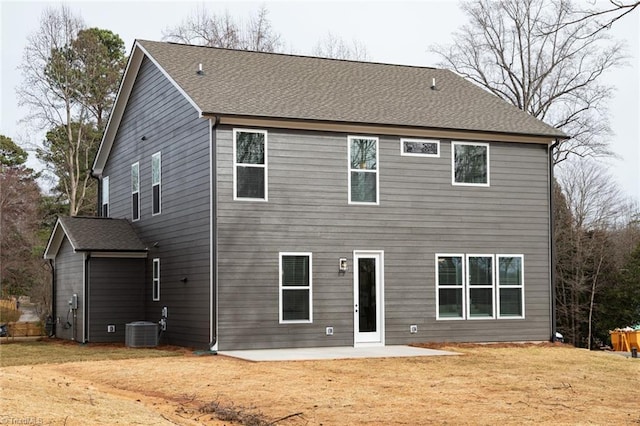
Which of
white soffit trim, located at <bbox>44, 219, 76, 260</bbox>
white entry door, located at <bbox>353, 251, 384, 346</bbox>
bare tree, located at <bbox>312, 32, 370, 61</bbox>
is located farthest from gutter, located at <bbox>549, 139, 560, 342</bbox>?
bare tree, located at <bbox>312, 32, 370, 61</bbox>

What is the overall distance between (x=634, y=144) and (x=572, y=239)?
7535 mm

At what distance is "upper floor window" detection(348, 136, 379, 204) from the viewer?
20719 mm

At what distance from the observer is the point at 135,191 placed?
24.9 meters

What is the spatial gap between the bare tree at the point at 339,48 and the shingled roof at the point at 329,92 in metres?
18.9

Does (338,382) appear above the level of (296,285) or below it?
below

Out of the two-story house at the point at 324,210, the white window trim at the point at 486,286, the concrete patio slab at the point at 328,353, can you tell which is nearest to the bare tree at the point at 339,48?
the two-story house at the point at 324,210

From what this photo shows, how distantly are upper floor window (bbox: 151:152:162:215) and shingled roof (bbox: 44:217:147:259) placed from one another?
1.08 m

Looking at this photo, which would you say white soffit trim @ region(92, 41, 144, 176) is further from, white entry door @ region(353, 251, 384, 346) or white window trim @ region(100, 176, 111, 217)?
white entry door @ region(353, 251, 384, 346)

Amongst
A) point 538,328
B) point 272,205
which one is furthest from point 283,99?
point 538,328

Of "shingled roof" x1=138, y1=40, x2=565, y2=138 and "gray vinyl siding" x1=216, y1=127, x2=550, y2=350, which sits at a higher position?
"shingled roof" x1=138, y1=40, x2=565, y2=138

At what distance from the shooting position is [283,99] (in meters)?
→ 20.9

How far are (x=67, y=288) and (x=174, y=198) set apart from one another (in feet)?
16.1

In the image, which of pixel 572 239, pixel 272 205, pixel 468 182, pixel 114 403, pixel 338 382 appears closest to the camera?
pixel 114 403

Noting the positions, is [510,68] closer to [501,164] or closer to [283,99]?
[501,164]
